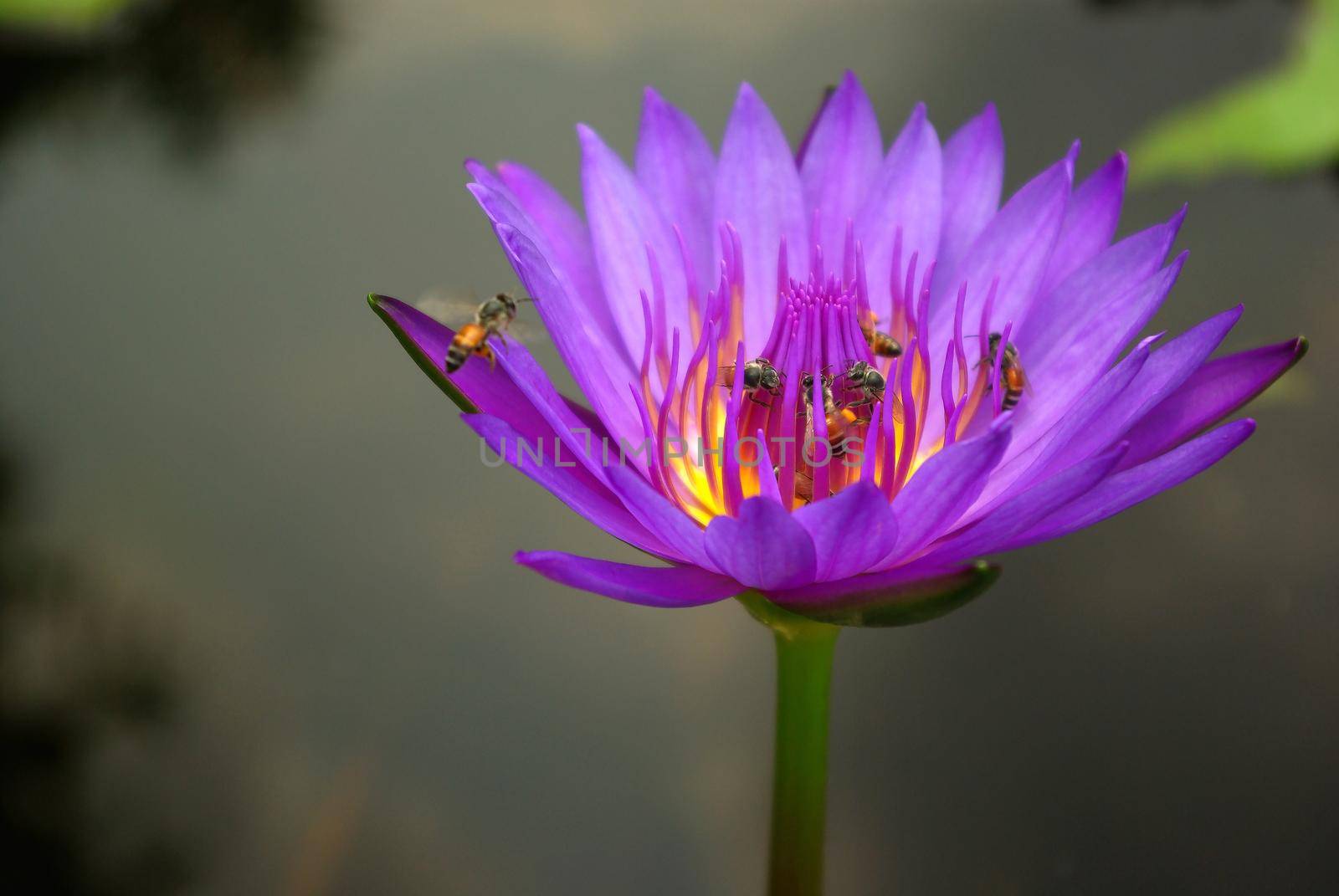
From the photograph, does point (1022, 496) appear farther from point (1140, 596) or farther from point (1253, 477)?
point (1253, 477)

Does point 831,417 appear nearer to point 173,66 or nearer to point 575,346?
point 575,346

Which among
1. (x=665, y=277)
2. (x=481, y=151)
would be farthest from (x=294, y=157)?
(x=665, y=277)

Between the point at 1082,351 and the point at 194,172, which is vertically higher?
the point at 194,172

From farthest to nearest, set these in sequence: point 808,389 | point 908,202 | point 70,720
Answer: point 70,720 → point 908,202 → point 808,389

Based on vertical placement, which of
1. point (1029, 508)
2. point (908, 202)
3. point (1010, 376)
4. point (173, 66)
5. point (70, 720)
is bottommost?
point (70, 720)

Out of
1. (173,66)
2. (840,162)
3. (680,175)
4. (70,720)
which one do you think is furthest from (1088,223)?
(173,66)

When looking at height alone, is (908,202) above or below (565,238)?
above

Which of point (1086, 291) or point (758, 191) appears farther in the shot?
point (758, 191)

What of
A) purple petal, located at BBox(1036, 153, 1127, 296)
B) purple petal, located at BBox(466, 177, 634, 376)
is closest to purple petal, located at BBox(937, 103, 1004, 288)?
purple petal, located at BBox(1036, 153, 1127, 296)
